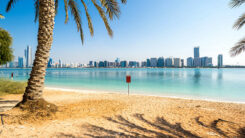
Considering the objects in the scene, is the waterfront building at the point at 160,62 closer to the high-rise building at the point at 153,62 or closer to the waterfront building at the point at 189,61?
the high-rise building at the point at 153,62

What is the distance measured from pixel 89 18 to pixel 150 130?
20.1 ft

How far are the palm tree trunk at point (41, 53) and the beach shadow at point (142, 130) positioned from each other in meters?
2.23

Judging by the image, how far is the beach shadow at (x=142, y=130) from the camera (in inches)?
119

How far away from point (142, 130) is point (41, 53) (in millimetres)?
4054

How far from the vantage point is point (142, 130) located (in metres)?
3.29

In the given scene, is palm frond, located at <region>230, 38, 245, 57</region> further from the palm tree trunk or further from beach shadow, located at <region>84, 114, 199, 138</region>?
the palm tree trunk

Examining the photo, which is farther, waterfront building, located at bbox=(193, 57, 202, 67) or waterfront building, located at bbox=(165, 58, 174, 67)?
waterfront building, located at bbox=(165, 58, 174, 67)

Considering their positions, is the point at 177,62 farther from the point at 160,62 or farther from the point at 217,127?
the point at 217,127

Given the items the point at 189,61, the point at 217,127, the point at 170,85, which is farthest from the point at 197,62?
the point at 217,127

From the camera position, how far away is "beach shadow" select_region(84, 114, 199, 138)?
3033 millimetres

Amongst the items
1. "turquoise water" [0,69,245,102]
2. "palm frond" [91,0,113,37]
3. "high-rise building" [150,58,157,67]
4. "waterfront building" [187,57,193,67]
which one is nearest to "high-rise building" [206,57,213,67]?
"waterfront building" [187,57,193,67]

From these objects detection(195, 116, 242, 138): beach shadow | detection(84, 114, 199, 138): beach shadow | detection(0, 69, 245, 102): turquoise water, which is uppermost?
detection(84, 114, 199, 138): beach shadow

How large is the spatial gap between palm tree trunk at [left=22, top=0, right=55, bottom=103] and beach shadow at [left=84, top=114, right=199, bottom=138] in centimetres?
223

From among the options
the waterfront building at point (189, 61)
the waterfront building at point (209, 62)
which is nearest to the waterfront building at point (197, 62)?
the waterfront building at point (189, 61)
